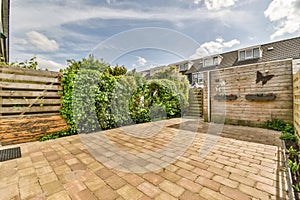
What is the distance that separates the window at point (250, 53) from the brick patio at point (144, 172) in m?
12.6

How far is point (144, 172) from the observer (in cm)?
Answer: 182

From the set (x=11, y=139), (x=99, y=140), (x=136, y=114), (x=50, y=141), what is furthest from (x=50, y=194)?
(x=136, y=114)

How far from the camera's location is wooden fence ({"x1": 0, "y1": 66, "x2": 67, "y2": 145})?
2822mm

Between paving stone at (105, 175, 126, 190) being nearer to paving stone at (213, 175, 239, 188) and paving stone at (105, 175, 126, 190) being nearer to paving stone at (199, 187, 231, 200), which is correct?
paving stone at (199, 187, 231, 200)

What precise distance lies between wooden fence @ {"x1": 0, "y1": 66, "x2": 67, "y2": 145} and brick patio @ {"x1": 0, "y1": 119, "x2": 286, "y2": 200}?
340 millimetres

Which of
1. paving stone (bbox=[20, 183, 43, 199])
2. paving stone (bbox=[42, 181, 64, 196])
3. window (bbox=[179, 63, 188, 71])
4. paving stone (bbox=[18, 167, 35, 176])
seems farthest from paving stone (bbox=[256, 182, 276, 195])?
window (bbox=[179, 63, 188, 71])

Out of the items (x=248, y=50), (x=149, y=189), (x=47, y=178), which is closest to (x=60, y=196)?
(x=47, y=178)

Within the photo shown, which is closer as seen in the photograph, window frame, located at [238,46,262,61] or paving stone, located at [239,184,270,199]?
paving stone, located at [239,184,270,199]

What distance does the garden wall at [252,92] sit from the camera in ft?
12.8

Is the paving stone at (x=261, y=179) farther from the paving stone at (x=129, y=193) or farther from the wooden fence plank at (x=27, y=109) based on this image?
the wooden fence plank at (x=27, y=109)

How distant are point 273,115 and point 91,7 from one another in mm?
6115

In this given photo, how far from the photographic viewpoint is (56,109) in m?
3.46

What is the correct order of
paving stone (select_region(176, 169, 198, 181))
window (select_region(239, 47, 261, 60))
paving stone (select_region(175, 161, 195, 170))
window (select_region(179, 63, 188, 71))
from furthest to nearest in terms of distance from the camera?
window (select_region(179, 63, 188, 71)) < window (select_region(239, 47, 261, 60)) < paving stone (select_region(175, 161, 195, 170)) < paving stone (select_region(176, 169, 198, 181))

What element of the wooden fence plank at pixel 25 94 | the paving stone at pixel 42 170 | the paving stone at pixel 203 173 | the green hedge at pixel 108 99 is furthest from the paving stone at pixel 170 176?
the wooden fence plank at pixel 25 94
